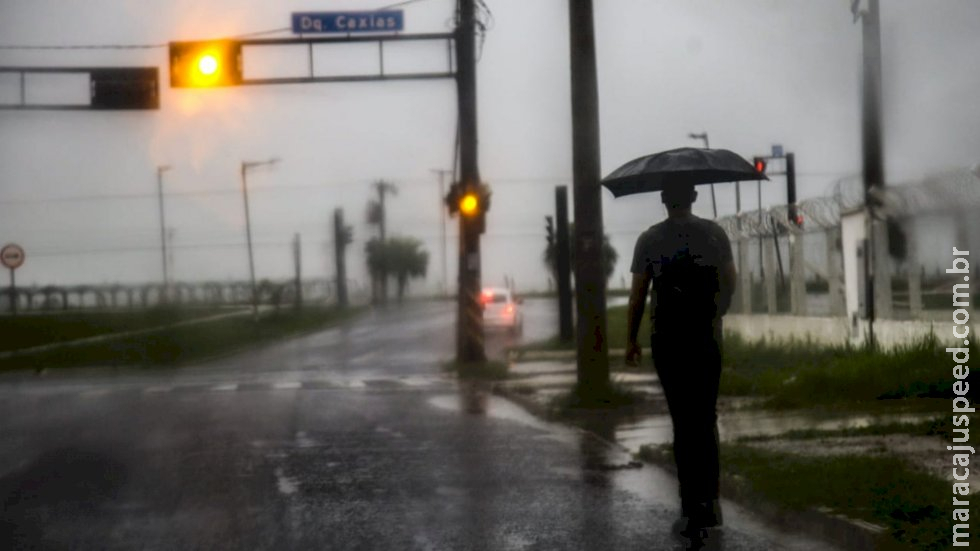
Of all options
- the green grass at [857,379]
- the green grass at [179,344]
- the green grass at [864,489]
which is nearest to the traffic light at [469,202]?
the green grass at [857,379]

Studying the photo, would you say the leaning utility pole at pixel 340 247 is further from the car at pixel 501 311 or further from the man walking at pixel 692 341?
the man walking at pixel 692 341

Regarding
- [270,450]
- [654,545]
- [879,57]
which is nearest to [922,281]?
[879,57]

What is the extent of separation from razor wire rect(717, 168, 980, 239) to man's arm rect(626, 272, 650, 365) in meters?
9.42

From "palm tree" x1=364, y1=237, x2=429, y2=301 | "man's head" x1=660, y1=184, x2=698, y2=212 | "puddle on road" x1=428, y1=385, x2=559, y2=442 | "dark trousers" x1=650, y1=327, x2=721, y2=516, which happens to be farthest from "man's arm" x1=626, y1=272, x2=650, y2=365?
"palm tree" x1=364, y1=237, x2=429, y2=301

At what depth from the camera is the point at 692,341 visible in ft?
29.8

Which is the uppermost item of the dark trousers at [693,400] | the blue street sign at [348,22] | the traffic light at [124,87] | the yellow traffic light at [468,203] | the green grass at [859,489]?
the blue street sign at [348,22]

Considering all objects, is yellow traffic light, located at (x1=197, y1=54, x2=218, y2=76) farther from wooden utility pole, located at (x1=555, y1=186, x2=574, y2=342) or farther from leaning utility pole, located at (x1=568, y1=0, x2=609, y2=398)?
wooden utility pole, located at (x1=555, y1=186, x2=574, y2=342)

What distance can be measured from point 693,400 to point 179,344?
4027 cm

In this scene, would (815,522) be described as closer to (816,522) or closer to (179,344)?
(816,522)

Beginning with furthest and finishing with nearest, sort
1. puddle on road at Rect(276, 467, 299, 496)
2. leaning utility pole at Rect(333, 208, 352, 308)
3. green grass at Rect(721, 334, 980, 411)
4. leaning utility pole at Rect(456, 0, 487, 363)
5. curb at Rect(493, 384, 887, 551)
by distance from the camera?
1. leaning utility pole at Rect(333, 208, 352, 308)
2. leaning utility pole at Rect(456, 0, 487, 363)
3. green grass at Rect(721, 334, 980, 411)
4. puddle on road at Rect(276, 467, 299, 496)
5. curb at Rect(493, 384, 887, 551)

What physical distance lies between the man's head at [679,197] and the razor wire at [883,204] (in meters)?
9.37

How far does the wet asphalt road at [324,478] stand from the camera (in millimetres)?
9516

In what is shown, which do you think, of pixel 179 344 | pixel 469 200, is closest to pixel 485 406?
pixel 469 200

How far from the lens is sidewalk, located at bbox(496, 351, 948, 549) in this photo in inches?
352
